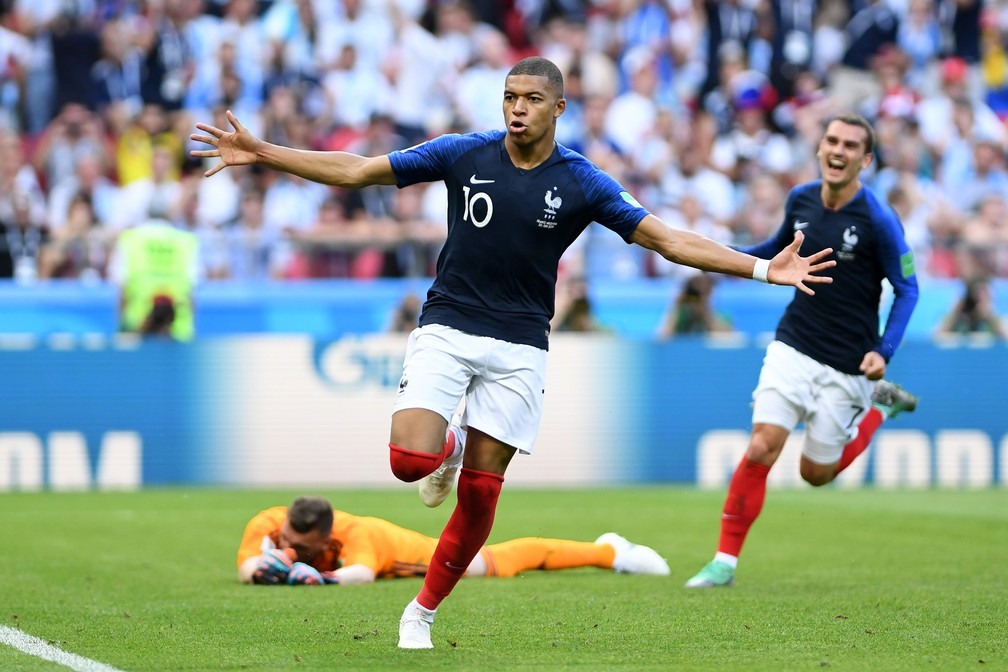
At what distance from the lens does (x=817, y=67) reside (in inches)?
848

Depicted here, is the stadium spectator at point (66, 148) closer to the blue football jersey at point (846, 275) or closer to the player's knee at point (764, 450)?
the blue football jersey at point (846, 275)

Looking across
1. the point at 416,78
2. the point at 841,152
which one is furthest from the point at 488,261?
the point at 416,78

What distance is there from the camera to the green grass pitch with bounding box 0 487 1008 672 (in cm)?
638

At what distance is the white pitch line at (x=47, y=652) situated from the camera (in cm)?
599

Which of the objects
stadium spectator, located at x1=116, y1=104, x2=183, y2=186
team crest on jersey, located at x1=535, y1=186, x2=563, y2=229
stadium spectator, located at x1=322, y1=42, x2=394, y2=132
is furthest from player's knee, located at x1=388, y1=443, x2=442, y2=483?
stadium spectator, located at x1=322, y1=42, x2=394, y2=132

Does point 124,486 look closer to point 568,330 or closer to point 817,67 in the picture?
point 568,330

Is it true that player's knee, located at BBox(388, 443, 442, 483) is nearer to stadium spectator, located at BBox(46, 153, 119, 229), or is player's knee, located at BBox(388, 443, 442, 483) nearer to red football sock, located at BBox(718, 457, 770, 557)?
red football sock, located at BBox(718, 457, 770, 557)

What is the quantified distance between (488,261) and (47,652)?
2334mm

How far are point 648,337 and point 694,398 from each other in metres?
0.91

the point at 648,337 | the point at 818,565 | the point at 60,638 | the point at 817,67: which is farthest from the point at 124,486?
the point at 817,67

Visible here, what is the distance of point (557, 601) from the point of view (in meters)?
8.18

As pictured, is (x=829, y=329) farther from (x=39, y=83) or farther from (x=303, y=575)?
(x=39, y=83)

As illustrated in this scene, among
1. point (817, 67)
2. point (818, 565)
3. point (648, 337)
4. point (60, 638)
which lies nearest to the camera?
point (60, 638)

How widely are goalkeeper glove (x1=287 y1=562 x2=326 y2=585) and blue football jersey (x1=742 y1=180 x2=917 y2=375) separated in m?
2.91
